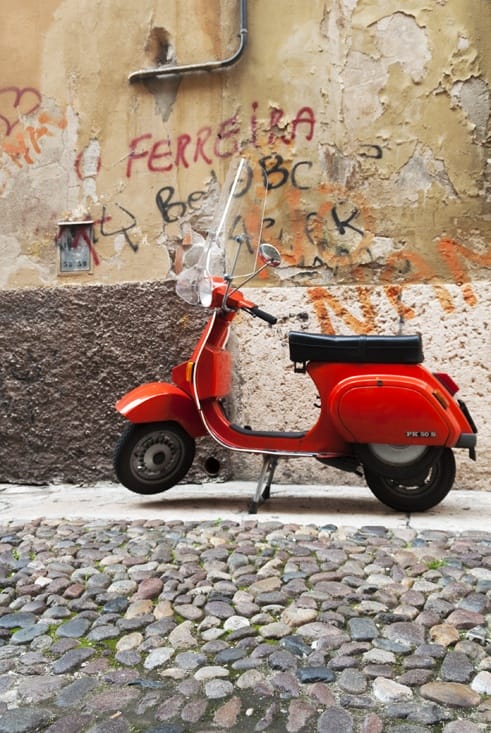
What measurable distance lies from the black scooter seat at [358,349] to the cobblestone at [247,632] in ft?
2.87

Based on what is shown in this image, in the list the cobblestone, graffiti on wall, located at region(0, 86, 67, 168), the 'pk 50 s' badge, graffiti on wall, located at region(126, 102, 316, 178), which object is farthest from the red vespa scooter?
graffiti on wall, located at region(0, 86, 67, 168)

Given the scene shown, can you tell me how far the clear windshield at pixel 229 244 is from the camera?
159 inches

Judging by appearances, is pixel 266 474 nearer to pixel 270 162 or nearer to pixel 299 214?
pixel 299 214

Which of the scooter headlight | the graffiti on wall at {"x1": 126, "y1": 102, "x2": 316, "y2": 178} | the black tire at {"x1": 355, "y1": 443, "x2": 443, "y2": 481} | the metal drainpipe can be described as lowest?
the black tire at {"x1": 355, "y1": 443, "x2": 443, "y2": 481}

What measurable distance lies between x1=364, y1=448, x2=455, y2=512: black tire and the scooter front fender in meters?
1.02

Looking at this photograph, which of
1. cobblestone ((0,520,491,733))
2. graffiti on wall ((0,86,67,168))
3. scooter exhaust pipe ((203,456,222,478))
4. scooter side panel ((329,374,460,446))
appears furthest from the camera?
graffiti on wall ((0,86,67,168))

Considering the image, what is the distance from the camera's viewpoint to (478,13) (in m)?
4.59

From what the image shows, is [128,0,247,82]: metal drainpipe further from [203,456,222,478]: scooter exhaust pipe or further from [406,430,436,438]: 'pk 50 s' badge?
[406,430,436,438]: 'pk 50 s' badge

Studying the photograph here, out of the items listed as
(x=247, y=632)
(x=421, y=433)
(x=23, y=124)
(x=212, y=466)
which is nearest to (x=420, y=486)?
(x=421, y=433)

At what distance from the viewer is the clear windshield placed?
13.3ft

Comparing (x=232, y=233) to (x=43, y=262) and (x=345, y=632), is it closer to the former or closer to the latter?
(x=43, y=262)

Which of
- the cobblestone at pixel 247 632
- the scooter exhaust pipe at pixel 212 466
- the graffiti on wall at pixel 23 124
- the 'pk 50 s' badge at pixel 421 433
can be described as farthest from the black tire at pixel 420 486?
the graffiti on wall at pixel 23 124

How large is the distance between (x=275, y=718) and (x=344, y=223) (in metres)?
3.61

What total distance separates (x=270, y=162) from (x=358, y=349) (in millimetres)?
1861
